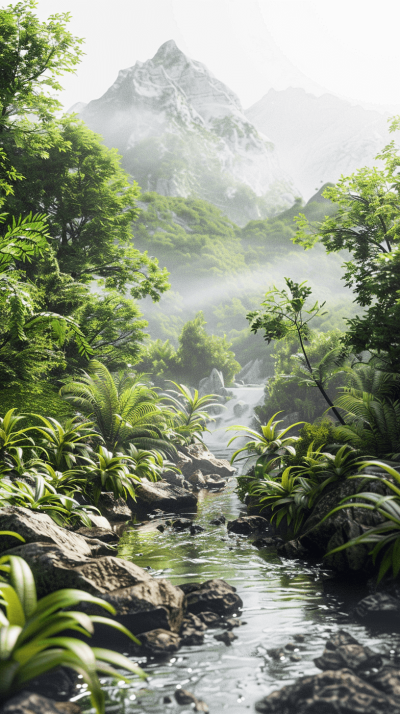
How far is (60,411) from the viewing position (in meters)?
8.67

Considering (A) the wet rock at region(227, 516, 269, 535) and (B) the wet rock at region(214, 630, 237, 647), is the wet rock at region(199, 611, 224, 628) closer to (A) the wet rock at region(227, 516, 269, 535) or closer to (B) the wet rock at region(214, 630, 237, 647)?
(B) the wet rock at region(214, 630, 237, 647)

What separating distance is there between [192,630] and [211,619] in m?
0.28

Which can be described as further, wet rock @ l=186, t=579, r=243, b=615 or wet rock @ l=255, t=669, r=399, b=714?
wet rock @ l=186, t=579, r=243, b=615

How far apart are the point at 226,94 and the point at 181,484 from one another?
17790cm

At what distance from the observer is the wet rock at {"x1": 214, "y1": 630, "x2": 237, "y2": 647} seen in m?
3.32

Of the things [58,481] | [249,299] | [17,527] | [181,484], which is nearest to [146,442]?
[181,484]

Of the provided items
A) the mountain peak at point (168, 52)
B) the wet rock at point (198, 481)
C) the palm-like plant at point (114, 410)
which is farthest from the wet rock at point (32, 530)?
the mountain peak at point (168, 52)

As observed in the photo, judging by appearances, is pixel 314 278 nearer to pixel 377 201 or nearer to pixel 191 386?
pixel 191 386

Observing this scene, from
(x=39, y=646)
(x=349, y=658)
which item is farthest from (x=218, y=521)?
(x=39, y=646)

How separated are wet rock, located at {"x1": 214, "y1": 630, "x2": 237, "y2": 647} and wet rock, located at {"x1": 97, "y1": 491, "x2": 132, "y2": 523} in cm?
445

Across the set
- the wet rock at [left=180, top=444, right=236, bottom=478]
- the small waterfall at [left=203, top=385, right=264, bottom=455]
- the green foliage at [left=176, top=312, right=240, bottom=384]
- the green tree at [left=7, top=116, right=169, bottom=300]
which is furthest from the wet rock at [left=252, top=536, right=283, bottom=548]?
the green foliage at [left=176, top=312, right=240, bottom=384]

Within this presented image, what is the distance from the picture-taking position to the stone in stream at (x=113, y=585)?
3377 millimetres

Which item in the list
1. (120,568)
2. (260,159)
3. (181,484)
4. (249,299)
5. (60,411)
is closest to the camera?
(120,568)

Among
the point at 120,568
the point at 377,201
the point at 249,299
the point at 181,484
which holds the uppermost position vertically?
the point at 249,299
